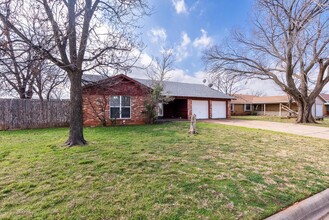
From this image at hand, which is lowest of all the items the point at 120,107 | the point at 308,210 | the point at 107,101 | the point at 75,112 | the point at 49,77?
the point at 308,210

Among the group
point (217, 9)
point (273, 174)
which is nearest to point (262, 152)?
point (273, 174)

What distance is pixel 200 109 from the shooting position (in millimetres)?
20094

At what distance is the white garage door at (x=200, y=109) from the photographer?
1972 centimetres

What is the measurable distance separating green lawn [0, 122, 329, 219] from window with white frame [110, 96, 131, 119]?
7977mm

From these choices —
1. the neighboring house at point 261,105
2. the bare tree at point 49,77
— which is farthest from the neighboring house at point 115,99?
the neighboring house at point 261,105

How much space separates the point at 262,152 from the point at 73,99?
635cm

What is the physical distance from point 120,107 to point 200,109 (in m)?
8.76

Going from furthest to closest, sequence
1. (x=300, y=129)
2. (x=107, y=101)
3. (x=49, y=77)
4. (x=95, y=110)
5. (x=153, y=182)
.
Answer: (x=107, y=101) < (x=95, y=110) < (x=300, y=129) < (x=49, y=77) < (x=153, y=182)

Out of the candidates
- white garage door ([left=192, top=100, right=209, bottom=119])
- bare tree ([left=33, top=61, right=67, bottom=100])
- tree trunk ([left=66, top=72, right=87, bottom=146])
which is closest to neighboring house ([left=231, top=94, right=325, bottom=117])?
white garage door ([left=192, top=100, right=209, bottom=119])

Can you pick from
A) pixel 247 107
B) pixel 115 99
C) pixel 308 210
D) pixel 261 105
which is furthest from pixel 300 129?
pixel 261 105

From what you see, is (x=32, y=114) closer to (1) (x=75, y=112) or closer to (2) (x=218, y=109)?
(1) (x=75, y=112)

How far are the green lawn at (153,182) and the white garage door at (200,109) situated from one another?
44.3 feet

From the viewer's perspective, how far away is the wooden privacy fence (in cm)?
1178

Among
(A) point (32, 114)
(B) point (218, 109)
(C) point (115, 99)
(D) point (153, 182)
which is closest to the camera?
(D) point (153, 182)
